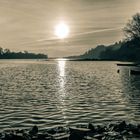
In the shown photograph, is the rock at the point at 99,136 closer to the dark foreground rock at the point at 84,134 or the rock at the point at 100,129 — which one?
the dark foreground rock at the point at 84,134

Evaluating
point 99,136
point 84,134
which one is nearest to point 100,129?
point 99,136

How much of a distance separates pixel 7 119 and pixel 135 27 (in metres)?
166

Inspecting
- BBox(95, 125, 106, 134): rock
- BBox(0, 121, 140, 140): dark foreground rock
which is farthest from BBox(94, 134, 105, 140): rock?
BBox(95, 125, 106, 134): rock

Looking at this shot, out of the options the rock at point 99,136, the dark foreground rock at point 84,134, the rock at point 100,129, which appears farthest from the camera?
the rock at point 100,129

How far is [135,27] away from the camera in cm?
19225

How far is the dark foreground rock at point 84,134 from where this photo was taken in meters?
24.8

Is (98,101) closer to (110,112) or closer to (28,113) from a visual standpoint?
(110,112)

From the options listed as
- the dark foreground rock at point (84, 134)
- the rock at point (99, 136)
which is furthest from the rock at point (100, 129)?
the rock at point (99, 136)

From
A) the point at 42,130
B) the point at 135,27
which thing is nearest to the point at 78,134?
the point at 42,130

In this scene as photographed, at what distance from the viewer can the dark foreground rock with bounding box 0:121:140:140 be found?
24828 mm

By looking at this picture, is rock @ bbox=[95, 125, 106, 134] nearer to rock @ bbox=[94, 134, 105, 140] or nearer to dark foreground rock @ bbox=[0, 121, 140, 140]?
dark foreground rock @ bbox=[0, 121, 140, 140]

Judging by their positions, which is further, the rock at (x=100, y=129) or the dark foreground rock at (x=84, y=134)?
the rock at (x=100, y=129)

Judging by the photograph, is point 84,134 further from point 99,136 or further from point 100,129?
point 100,129

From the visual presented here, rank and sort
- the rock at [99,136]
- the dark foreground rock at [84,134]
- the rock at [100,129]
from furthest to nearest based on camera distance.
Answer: the rock at [100,129]
the rock at [99,136]
the dark foreground rock at [84,134]
